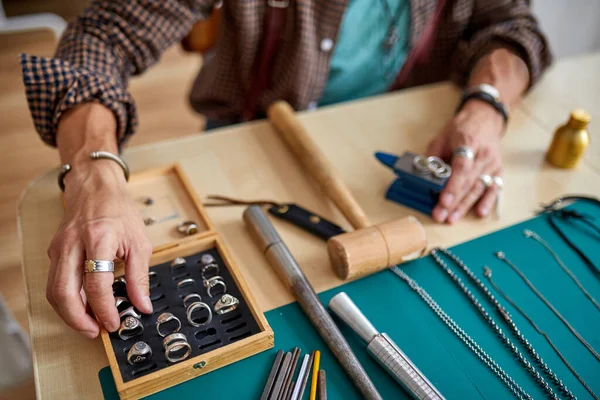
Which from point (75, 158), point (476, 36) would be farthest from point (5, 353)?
point (476, 36)

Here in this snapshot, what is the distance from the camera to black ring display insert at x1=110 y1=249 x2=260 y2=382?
701mm

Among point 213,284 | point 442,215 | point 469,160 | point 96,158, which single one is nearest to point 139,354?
point 213,284

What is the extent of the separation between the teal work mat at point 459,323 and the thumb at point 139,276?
10 cm

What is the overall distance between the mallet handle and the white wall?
5.33 ft

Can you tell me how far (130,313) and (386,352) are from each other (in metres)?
0.37

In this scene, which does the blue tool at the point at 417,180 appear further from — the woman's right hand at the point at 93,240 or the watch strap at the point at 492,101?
the woman's right hand at the point at 93,240

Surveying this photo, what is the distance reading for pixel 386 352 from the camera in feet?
2.38

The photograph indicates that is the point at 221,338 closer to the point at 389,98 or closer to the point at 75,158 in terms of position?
the point at 75,158

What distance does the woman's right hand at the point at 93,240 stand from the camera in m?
0.71

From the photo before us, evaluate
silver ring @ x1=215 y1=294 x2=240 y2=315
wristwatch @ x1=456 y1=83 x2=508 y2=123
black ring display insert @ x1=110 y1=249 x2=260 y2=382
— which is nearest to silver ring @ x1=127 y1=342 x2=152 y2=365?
black ring display insert @ x1=110 y1=249 x2=260 y2=382

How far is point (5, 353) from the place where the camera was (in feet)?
4.75

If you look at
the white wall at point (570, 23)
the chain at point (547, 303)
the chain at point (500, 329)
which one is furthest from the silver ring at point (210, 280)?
the white wall at point (570, 23)

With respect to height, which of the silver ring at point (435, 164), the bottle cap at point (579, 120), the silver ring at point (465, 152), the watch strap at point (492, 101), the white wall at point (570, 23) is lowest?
the white wall at point (570, 23)

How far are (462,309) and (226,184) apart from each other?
0.49 m
